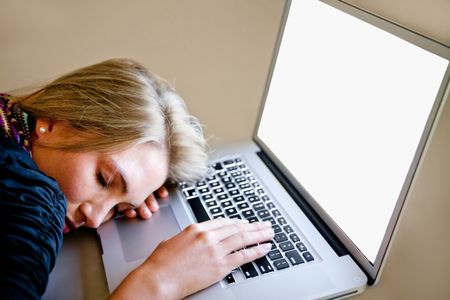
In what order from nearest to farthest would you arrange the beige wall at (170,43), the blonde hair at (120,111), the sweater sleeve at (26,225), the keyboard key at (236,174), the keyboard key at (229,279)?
the sweater sleeve at (26,225)
the keyboard key at (229,279)
the blonde hair at (120,111)
the keyboard key at (236,174)
the beige wall at (170,43)

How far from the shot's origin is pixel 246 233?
69 cm

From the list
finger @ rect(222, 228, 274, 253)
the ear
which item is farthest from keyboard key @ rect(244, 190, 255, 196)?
the ear

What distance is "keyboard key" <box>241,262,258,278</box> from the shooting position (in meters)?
0.64

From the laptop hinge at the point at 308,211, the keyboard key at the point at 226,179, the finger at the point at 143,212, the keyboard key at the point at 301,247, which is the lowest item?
the finger at the point at 143,212

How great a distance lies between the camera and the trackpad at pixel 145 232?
688 millimetres

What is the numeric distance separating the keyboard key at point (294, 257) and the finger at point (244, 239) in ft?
0.12

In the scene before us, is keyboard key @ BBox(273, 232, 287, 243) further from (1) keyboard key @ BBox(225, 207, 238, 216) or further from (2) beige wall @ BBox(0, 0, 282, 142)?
(2) beige wall @ BBox(0, 0, 282, 142)

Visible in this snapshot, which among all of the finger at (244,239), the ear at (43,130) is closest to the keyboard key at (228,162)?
the finger at (244,239)

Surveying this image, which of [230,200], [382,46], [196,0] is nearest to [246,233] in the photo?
[230,200]

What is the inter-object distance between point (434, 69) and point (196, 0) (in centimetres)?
67

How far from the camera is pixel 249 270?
65 cm

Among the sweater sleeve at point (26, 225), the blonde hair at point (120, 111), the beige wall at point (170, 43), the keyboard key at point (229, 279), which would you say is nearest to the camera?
the sweater sleeve at point (26, 225)

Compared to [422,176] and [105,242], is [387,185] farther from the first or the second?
[105,242]

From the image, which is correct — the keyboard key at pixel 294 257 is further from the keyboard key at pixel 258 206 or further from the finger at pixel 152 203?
the finger at pixel 152 203
